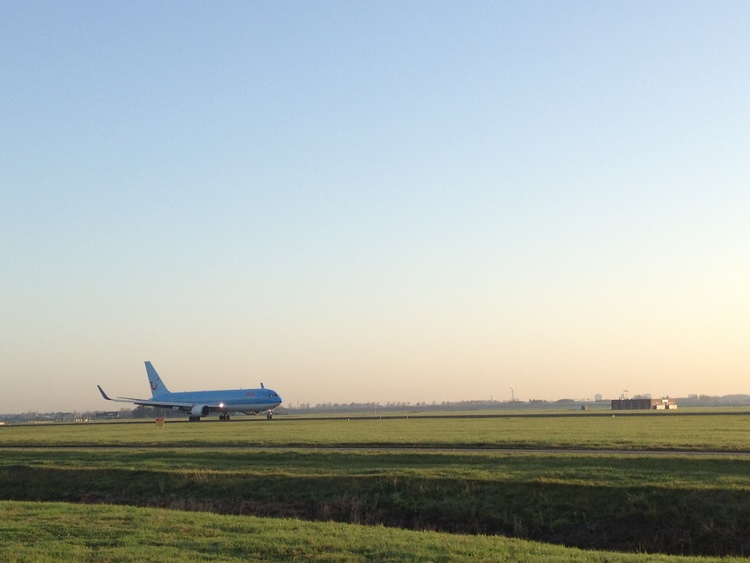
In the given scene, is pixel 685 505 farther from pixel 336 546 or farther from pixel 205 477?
pixel 205 477

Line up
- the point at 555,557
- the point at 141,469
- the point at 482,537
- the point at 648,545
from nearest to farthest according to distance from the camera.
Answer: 1. the point at 555,557
2. the point at 482,537
3. the point at 648,545
4. the point at 141,469

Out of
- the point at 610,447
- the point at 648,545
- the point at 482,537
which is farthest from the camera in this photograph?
the point at 610,447

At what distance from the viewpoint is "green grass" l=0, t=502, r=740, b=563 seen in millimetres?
19234

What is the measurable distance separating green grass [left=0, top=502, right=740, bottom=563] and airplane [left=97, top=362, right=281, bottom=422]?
88.8m

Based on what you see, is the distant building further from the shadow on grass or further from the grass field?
the shadow on grass

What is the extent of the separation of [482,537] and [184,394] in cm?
10760

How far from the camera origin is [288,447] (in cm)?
4881

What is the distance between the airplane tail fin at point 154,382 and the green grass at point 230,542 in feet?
367

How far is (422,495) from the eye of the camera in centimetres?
3148

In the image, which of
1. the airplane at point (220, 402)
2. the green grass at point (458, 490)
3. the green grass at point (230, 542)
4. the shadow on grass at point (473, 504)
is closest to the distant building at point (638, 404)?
the airplane at point (220, 402)

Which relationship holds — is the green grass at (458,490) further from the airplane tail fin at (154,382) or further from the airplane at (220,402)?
the airplane tail fin at (154,382)

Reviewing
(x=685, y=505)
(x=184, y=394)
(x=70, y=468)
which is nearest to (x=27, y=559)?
(x=685, y=505)

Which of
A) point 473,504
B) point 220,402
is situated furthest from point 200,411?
point 473,504

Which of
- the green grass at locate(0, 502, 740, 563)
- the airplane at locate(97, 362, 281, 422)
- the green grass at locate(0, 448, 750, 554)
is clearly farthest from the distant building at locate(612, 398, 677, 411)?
the green grass at locate(0, 502, 740, 563)
